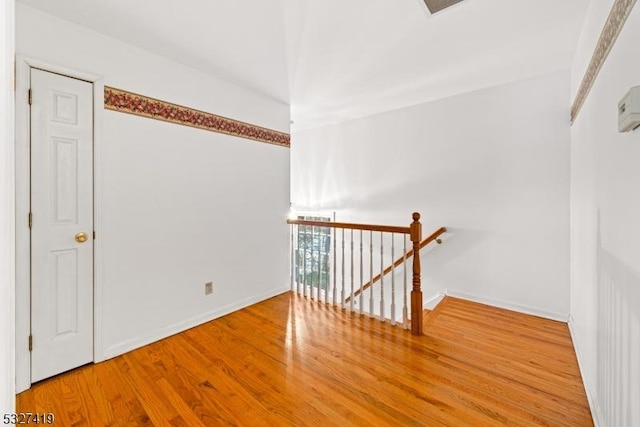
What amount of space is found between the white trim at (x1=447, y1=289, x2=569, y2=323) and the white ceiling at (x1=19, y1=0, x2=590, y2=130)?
2.40 meters

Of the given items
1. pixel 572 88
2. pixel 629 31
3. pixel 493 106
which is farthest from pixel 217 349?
pixel 572 88

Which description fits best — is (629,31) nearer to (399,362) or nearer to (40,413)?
(399,362)

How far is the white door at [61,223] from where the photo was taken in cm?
187

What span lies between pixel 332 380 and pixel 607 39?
2.48 metres

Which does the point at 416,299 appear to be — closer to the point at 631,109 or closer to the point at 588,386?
the point at 588,386

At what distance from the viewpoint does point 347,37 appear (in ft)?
7.20

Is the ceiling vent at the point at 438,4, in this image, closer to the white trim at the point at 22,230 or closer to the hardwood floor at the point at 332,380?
the hardwood floor at the point at 332,380

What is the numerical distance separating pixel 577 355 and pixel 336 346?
1.83 meters

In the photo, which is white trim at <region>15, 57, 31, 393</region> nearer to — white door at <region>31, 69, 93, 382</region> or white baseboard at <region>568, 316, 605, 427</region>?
white door at <region>31, 69, 93, 382</region>

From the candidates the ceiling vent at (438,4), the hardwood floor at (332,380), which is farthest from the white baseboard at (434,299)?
the ceiling vent at (438,4)

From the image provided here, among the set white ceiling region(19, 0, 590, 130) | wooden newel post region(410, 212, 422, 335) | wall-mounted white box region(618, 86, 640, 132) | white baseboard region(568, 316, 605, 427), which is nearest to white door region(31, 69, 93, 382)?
white ceiling region(19, 0, 590, 130)

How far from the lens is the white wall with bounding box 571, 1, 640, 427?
1070 mm
